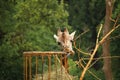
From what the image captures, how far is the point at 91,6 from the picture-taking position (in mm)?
17641

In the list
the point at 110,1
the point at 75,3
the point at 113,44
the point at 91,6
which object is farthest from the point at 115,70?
the point at 75,3

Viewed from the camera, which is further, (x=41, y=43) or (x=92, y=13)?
(x=92, y=13)

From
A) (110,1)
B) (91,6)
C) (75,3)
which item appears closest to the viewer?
(110,1)

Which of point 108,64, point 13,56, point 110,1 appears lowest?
point 13,56

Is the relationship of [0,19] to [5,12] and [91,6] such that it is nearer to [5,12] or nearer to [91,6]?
[5,12]

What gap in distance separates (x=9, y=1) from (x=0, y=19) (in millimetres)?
663

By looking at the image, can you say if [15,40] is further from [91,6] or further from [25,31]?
[91,6]

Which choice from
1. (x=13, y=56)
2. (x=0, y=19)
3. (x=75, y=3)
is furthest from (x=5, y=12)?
(x=75, y=3)

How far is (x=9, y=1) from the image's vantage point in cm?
1367

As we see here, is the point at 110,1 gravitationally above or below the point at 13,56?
above

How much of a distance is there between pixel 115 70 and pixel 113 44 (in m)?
0.71

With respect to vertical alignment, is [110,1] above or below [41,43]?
above

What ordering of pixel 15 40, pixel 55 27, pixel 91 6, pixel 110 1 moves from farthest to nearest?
→ pixel 91 6 < pixel 55 27 < pixel 15 40 < pixel 110 1

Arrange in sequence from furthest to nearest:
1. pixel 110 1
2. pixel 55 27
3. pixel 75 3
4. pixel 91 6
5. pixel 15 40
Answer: pixel 75 3
pixel 91 6
pixel 55 27
pixel 15 40
pixel 110 1
